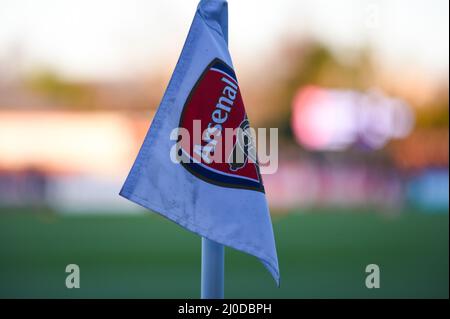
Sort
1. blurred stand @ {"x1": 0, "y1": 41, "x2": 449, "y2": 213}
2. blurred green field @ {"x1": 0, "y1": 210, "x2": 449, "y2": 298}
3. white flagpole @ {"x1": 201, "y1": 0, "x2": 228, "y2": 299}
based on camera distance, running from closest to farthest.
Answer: white flagpole @ {"x1": 201, "y1": 0, "x2": 228, "y2": 299} < blurred green field @ {"x1": 0, "y1": 210, "x2": 449, "y2": 298} < blurred stand @ {"x1": 0, "y1": 41, "x2": 449, "y2": 213}

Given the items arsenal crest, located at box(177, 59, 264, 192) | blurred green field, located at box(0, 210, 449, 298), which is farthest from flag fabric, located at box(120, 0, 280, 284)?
blurred green field, located at box(0, 210, 449, 298)

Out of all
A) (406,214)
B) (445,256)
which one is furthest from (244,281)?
(406,214)

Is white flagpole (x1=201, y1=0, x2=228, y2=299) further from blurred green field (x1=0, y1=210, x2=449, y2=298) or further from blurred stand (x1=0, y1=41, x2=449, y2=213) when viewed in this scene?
blurred stand (x1=0, y1=41, x2=449, y2=213)

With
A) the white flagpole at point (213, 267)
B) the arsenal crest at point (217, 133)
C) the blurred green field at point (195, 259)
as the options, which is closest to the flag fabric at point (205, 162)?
the arsenal crest at point (217, 133)

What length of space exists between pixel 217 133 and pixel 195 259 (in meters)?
8.64

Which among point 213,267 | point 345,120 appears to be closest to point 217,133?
point 213,267

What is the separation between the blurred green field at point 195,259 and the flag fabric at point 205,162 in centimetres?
495

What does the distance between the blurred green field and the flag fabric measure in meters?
4.95


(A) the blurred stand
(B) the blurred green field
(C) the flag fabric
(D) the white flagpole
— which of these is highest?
(A) the blurred stand

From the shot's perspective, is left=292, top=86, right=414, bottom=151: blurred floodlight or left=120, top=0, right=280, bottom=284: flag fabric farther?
left=292, top=86, right=414, bottom=151: blurred floodlight

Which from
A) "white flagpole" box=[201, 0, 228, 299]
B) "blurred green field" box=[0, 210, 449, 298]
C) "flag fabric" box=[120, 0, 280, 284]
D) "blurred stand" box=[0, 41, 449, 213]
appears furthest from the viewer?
"blurred stand" box=[0, 41, 449, 213]

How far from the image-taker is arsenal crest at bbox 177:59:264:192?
2.87 m

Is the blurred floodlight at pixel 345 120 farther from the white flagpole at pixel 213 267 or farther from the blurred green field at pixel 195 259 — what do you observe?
the white flagpole at pixel 213 267

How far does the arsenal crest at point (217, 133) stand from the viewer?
2.87 metres
